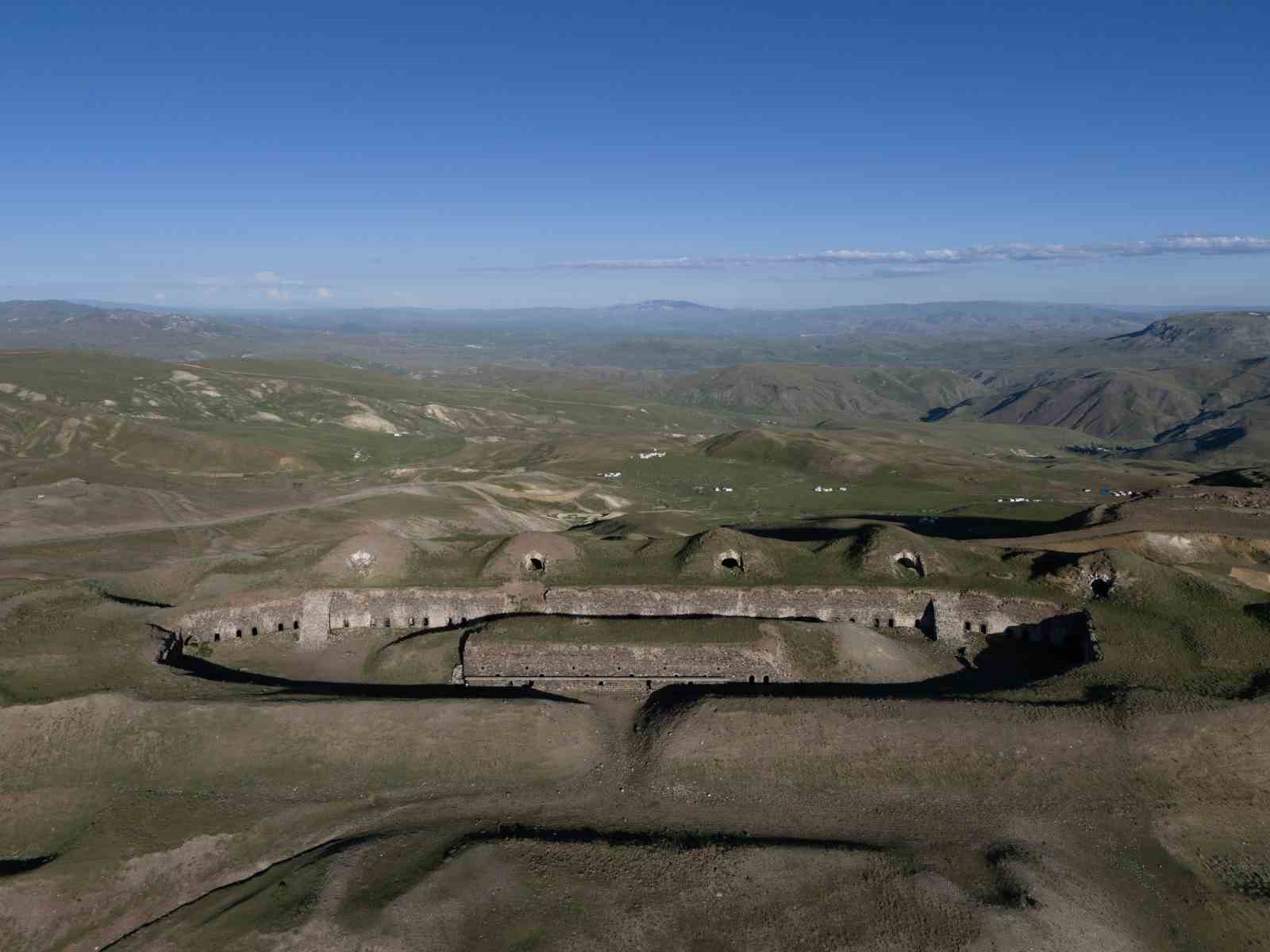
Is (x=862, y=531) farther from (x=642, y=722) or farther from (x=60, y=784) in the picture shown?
(x=60, y=784)

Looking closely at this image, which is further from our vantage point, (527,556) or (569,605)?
(527,556)

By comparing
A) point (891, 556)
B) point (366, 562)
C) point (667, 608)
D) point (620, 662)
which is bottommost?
point (620, 662)

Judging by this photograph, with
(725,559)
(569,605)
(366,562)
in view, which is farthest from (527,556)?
(725,559)

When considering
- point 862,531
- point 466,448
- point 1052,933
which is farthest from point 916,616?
point 466,448

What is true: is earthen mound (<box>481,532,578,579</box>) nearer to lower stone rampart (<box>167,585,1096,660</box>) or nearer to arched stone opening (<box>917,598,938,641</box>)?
lower stone rampart (<box>167,585,1096,660</box>)

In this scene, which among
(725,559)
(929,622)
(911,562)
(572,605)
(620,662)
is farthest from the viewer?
(725,559)

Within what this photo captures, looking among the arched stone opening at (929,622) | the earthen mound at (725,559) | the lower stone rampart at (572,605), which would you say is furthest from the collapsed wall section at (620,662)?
the arched stone opening at (929,622)

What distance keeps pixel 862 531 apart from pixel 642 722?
26078 millimetres

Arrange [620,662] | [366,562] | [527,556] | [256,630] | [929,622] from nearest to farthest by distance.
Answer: [620,662] < [929,622] < [256,630] < [366,562] < [527,556]

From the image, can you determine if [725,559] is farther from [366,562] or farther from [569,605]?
[366,562]

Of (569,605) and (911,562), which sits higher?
(911,562)

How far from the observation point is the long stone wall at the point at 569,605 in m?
49.9

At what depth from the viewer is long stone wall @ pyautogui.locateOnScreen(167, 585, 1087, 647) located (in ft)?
164

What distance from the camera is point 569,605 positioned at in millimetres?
50031
